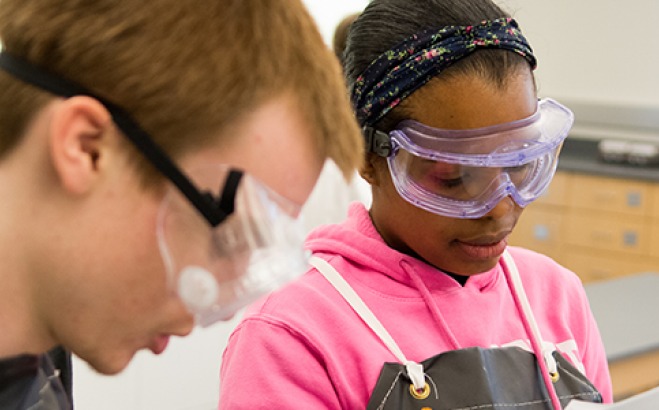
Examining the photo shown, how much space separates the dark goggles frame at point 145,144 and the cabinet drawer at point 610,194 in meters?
4.65

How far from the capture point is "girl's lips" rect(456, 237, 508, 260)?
133cm

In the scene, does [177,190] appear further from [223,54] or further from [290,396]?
[290,396]

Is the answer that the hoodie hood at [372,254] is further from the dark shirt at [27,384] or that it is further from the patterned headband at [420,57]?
the dark shirt at [27,384]

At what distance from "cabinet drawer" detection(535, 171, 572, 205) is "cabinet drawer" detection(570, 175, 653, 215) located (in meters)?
0.04

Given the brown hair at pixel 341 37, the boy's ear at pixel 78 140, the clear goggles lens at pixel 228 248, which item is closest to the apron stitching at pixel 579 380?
the brown hair at pixel 341 37

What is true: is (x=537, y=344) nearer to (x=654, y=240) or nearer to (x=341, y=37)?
(x=341, y=37)

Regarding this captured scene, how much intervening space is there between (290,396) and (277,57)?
2.00ft

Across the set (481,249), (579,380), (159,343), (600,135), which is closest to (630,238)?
(600,135)

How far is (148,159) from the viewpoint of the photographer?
732mm

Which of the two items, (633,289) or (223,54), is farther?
(633,289)

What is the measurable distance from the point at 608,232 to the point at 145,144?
4.85 m

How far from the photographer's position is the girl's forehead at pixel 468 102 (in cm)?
124

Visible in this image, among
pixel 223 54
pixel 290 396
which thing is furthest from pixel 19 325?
pixel 290 396

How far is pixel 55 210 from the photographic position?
2.46ft
